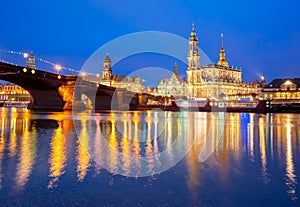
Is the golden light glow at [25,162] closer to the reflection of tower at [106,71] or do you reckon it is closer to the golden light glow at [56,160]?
the golden light glow at [56,160]

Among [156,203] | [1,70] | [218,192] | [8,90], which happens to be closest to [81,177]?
[156,203]

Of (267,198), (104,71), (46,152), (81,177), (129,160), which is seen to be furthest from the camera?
(104,71)

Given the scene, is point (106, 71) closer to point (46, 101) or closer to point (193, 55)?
point (193, 55)

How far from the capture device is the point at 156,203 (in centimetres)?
638

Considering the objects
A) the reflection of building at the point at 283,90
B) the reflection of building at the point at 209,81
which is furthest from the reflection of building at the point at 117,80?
the reflection of building at the point at 283,90

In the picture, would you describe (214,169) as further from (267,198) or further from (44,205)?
(44,205)

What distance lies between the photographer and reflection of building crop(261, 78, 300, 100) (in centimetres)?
14375

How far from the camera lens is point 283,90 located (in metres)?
148

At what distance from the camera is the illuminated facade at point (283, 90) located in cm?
14362

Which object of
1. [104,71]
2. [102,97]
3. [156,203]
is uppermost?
[104,71]

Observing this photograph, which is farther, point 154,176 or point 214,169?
point 214,169

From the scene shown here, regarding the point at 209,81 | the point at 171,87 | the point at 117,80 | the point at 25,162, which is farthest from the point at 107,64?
the point at 25,162

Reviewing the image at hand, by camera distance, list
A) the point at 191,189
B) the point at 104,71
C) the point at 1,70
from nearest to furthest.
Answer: the point at 191,189 < the point at 1,70 < the point at 104,71

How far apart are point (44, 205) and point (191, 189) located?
3431mm
